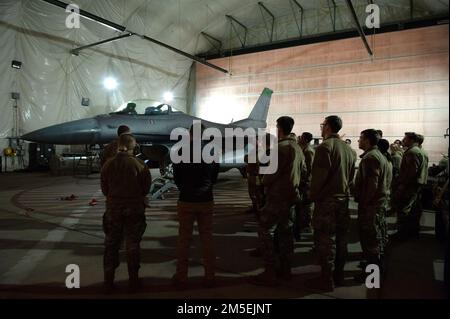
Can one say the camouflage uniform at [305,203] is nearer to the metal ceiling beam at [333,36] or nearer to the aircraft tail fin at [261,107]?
the aircraft tail fin at [261,107]

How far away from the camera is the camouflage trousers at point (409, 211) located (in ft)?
18.1

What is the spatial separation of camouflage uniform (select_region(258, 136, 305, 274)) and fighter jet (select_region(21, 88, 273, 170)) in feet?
22.0

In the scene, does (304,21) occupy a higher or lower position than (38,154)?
higher

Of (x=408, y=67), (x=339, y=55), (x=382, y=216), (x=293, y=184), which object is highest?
(x=339, y=55)

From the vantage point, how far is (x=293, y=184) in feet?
12.3

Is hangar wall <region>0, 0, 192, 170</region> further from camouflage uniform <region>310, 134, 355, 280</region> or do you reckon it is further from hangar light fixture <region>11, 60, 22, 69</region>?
camouflage uniform <region>310, 134, 355, 280</region>

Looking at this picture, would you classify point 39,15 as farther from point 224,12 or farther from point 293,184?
point 293,184

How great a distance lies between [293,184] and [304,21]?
2199 centimetres

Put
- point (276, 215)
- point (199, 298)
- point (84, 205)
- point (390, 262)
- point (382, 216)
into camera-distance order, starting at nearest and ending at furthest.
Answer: point (199, 298) < point (276, 215) < point (382, 216) < point (390, 262) < point (84, 205)

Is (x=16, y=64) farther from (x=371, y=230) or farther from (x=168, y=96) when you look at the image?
(x=371, y=230)

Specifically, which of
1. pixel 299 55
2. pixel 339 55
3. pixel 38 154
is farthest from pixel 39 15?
pixel 339 55

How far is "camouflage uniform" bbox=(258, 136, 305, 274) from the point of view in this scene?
145 inches

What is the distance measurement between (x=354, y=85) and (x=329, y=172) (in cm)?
1911

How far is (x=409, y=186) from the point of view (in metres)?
5.54
